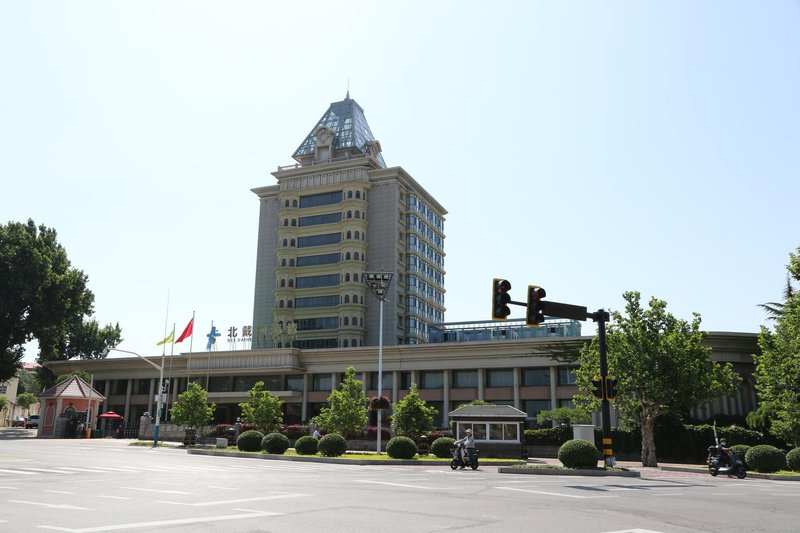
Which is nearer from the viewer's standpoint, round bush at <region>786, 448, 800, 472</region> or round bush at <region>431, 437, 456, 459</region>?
round bush at <region>786, 448, 800, 472</region>

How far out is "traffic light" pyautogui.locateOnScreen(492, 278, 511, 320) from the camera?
22.1 metres

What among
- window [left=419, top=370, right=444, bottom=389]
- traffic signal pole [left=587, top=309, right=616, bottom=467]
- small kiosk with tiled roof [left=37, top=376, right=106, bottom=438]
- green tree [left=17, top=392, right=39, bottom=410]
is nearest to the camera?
traffic signal pole [left=587, top=309, right=616, bottom=467]

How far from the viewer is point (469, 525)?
1098 cm

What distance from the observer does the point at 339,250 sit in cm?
8981

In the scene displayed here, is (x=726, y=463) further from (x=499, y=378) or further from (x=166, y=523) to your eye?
(x=499, y=378)

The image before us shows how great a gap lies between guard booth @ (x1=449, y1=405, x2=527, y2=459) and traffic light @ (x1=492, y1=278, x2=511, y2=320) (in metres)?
21.7

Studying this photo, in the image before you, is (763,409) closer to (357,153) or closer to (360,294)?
(360,294)

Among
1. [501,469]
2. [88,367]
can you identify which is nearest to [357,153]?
[88,367]

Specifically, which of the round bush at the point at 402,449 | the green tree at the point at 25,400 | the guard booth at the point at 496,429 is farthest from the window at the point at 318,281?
the green tree at the point at 25,400

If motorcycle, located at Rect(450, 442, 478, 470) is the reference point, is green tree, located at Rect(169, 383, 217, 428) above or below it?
above

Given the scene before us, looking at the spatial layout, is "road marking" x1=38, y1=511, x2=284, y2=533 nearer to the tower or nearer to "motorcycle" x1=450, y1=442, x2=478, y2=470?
"motorcycle" x1=450, y1=442, x2=478, y2=470

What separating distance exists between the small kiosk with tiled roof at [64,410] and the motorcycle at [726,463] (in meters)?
58.4

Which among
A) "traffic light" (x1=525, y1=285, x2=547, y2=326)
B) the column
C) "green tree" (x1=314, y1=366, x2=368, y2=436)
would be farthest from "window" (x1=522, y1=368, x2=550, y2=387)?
"traffic light" (x1=525, y1=285, x2=547, y2=326)

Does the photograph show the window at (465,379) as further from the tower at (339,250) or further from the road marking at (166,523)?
the road marking at (166,523)
